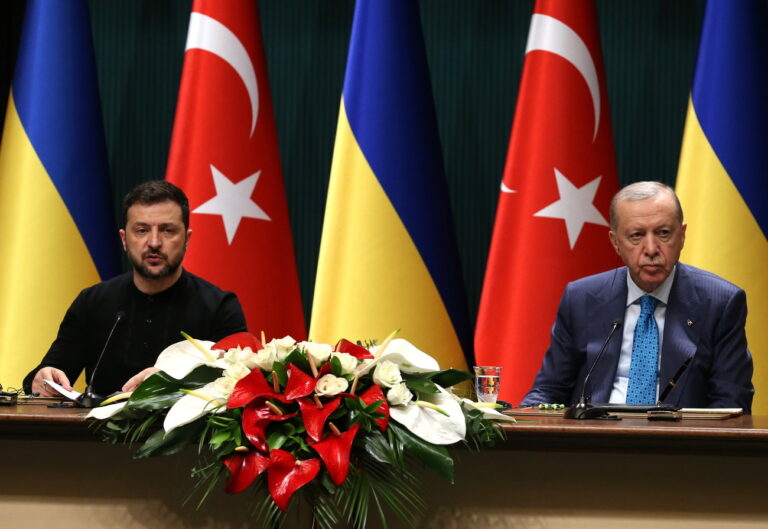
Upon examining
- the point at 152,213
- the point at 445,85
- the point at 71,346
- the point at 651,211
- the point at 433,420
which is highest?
the point at 445,85

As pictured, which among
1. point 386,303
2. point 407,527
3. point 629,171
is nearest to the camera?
point 407,527

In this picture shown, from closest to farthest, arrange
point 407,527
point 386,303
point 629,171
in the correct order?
point 407,527 → point 386,303 → point 629,171

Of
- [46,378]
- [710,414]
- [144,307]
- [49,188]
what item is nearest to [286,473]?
[710,414]

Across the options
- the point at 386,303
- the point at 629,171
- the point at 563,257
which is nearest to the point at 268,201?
the point at 386,303

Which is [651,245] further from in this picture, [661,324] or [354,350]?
[354,350]

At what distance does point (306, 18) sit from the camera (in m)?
4.97

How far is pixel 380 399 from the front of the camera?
148cm

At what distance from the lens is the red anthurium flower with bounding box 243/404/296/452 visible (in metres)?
1.41

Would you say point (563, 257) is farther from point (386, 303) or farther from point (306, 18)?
point (306, 18)

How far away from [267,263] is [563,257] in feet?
4.29

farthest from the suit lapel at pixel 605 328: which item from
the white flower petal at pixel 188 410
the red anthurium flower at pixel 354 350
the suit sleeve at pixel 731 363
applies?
the white flower petal at pixel 188 410

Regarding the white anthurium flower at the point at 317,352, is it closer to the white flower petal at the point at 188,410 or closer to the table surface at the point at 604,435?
the white flower petal at the point at 188,410

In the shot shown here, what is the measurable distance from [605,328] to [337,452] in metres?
1.60

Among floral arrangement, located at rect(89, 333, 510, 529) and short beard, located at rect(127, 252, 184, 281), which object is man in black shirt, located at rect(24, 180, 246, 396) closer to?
short beard, located at rect(127, 252, 184, 281)
